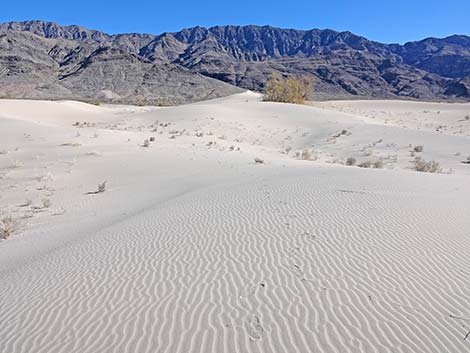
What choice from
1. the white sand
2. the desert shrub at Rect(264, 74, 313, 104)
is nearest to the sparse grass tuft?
the white sand

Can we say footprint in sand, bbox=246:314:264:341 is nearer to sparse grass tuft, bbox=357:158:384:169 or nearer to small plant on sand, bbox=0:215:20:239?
small plant on sand, bbox=0:215:20:239

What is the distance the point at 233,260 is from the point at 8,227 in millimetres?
5358

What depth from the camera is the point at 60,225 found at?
942cm

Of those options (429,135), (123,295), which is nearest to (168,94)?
(429,135)

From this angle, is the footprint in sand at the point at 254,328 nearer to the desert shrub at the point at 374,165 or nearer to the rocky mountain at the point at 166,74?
the desert shrub at the point at 374,165

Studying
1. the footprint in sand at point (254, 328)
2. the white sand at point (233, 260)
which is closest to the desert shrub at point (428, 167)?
the white sand at point (233, 260)

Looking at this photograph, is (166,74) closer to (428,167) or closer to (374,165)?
(374,165)

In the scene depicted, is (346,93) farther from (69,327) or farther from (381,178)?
(69,327)

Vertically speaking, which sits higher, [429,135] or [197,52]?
[197,52]

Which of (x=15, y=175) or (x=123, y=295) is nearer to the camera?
(x=123, y=295)

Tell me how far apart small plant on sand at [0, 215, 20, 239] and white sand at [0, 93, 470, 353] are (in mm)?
213

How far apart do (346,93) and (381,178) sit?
12639cm

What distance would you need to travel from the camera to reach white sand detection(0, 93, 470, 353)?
4.07 m

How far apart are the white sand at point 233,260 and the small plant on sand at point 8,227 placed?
0.70ft
